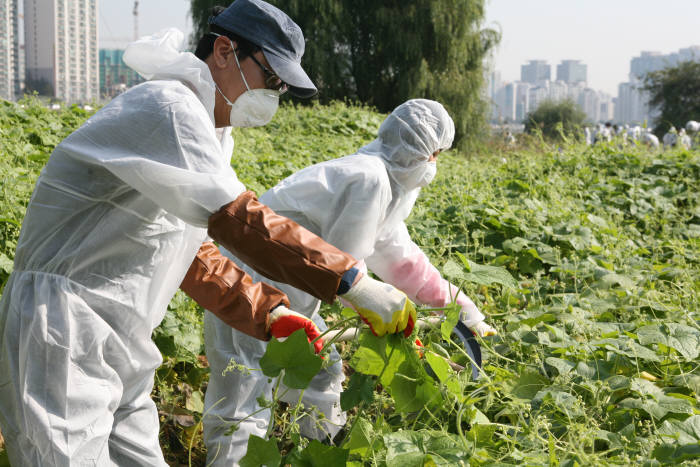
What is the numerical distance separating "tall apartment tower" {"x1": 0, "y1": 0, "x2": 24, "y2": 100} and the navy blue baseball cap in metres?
70.7

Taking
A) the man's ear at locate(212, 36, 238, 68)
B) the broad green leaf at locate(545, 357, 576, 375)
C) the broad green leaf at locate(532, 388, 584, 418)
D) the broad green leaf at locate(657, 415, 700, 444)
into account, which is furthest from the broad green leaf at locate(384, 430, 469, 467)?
the man's ear at locate(212, 36, 238, 68)

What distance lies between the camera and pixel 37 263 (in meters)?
1.56

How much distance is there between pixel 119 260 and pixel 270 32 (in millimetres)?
725

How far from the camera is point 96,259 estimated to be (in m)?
1.56

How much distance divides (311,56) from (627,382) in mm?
16312

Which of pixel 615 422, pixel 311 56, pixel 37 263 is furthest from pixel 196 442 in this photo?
pixel 311 56

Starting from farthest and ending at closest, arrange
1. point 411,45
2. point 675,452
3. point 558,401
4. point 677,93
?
1. point 677,93
2. point 411,45
3. point 558,401
4. point 675,452

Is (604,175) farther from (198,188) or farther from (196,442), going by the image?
(198,188)

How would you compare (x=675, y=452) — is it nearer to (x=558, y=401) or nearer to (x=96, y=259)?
(x=558, y=401)

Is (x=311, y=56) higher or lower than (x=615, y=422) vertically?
higher

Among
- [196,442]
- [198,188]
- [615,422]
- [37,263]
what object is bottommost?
[196,442]

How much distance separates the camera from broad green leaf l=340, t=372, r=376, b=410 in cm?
154

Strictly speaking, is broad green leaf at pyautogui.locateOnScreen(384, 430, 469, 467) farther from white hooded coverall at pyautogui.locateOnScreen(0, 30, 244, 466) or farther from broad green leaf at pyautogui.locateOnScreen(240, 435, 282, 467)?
white hooded coverall at pyautogui.locateOnScreen(0, 30, 244, 466)

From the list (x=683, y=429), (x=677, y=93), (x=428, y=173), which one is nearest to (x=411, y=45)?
(x=428, y=173)
